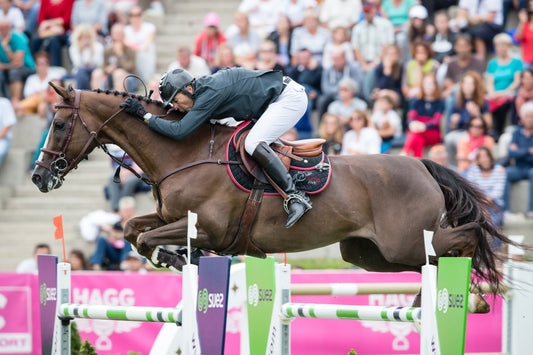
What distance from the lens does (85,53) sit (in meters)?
13.1

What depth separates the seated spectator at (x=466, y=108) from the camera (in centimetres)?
1048

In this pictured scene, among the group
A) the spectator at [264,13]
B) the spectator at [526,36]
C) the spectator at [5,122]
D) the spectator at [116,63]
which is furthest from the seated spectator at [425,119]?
the spectator at [5,122]

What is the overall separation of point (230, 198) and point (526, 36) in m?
6.80

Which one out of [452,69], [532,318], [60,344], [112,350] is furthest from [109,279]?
[452,69]

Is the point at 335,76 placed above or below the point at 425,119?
above

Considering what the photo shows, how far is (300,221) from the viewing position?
5.95m

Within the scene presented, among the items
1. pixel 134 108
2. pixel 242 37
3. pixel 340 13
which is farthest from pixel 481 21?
pixel 134 108

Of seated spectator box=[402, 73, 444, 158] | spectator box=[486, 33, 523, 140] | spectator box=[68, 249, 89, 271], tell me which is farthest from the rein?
spectator box=[486, 33, 523, 140]

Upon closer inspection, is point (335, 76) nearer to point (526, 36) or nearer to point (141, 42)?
point (526, 36)

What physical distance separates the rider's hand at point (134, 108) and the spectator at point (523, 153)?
18.4 feet

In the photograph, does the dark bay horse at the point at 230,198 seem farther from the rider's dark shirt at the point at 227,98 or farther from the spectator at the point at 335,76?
the spectator at the point at 335,76

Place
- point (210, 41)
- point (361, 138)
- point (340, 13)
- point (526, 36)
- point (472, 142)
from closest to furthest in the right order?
point (472, 142)
point (361, 138)
point (526, 36)
point (340, 13)
point (210, 41)

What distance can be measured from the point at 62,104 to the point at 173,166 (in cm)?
93

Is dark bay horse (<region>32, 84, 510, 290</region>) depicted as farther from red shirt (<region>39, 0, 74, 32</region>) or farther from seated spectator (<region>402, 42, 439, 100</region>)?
red shirt (<region>39, 0, 74, 32</region>)
